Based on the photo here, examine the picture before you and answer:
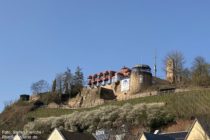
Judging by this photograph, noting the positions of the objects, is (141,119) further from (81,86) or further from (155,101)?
(81,86)

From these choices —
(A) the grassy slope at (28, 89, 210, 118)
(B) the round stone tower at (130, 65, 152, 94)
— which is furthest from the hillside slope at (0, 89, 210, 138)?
(B) the round stone tower at (130, 65, 152, 94)

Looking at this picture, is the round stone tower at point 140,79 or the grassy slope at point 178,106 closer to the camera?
the grassy slope at point 178,106

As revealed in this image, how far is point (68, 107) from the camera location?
122 metres

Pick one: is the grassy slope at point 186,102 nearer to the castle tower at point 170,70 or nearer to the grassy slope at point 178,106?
the grassy slope at point 178,106

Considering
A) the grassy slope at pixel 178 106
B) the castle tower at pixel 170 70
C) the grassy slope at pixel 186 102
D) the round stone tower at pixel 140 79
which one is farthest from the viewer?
the castle tower at pixel 170 70

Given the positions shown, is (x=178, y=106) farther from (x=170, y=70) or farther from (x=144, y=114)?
(x=170, y=70)

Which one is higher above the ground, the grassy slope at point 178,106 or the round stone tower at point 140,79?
the round stone tower at point 140,79

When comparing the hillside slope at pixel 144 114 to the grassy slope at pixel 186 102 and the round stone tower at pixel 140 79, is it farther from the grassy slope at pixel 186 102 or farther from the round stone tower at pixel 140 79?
the round stone tower at pixel 140 79

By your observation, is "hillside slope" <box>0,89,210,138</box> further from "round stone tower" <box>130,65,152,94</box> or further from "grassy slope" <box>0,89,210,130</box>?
"round stone tower" <box>130,65,152,94</box>

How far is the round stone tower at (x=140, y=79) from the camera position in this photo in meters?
113

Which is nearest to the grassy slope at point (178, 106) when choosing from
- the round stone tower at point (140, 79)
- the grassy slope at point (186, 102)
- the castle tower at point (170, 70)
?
the grassy slope at point (186, 102)

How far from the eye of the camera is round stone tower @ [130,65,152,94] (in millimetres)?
112963

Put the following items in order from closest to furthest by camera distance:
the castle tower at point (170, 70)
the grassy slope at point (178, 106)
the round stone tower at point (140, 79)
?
the grassy slope at point (178, 106), the round stone tower at point (140, 79), the castle tower at point (170, 70)

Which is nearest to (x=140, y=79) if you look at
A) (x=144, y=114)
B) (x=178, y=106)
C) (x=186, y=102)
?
(x=186, y=102)
